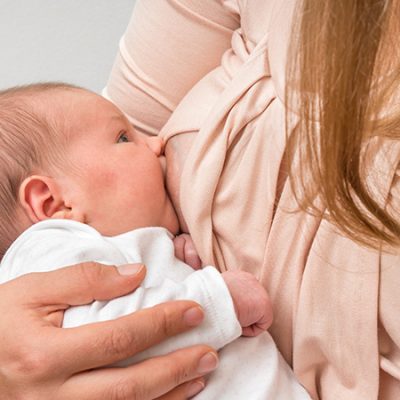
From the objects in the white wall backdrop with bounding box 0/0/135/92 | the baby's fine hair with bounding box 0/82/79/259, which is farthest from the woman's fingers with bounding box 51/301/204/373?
the white wall backdrop with bounding box 0/0/135/92

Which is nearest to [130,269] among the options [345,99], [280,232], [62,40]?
[280,232]

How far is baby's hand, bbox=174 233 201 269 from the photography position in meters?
0.81

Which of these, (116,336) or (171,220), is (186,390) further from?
(171,220)

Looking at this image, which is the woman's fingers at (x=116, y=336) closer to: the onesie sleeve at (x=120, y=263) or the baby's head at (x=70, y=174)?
the onesie sleeve at (x=120, y=263)

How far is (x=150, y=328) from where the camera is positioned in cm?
63

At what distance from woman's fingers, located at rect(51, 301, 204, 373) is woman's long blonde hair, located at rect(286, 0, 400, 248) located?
0.16m

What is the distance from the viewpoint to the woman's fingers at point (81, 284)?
66 centimetres

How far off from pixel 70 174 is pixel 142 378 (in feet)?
0.91

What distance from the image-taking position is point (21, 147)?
808mm

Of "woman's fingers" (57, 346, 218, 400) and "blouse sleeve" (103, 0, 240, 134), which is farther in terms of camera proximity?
"blouse sleeve" (103, 0, 240, 134)

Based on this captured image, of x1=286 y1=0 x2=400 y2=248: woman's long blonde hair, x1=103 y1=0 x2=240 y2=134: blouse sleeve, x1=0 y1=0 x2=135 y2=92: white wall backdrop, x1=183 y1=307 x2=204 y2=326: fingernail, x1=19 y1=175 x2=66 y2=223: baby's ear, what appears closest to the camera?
x1=286 y1=0 x2=400 y2=248: woman's long blonde hair

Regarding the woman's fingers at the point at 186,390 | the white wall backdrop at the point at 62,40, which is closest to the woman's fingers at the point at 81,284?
the woman's fingers at the point at 186,390

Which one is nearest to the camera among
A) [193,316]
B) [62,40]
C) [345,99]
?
[345,99]

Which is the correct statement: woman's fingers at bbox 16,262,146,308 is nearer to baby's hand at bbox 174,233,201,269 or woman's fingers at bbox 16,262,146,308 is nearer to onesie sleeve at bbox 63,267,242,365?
onesie sleeve at bbox 63,267,242,365
